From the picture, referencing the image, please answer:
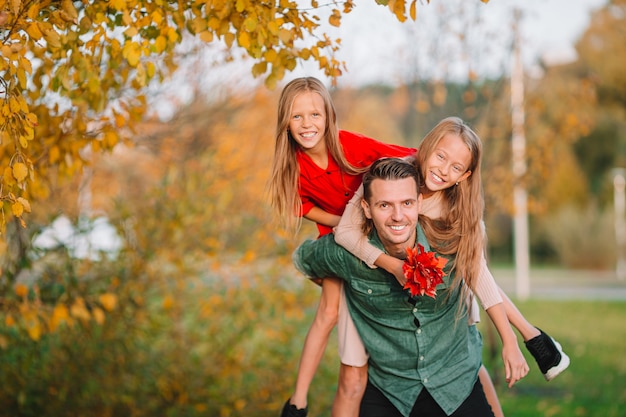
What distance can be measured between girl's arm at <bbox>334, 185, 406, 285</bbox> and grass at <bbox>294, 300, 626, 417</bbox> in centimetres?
341

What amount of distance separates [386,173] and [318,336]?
961 millimetres

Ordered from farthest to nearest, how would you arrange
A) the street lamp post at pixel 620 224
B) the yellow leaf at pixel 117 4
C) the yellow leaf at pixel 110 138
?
the street lamp post at pixel 620 224 < the yellow leaf at pixel 110 138 < the yellow leaf at pixel 117 4

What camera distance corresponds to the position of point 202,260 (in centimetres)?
657

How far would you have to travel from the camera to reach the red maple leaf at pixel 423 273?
318 cm

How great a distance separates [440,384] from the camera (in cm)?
359

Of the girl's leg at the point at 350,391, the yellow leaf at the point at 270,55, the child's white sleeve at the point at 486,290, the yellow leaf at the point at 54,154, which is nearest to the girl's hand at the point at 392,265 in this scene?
the child's white sleeve at the point at 486,290

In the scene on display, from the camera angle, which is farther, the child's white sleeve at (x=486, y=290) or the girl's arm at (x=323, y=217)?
the girl's arm at (x=323, y=217)

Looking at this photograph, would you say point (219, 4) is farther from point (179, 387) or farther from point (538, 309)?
point (538, 309)

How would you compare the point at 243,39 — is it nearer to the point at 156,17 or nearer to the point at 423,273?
the point at 156,17

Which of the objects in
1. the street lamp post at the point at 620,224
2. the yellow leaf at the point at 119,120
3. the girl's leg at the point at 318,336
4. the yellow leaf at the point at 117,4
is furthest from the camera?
the street lamp post at the point at 620,224

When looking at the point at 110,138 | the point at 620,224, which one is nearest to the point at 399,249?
the point at 110,138

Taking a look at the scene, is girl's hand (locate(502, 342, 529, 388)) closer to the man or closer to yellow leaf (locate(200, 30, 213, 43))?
the man

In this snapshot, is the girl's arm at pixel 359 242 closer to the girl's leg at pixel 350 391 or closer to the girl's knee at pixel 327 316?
the girl's knee at pixel 327 316

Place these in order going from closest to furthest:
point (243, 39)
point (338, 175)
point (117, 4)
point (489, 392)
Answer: point (117, 4), point (243, 39), point (489, 392), point (338, 175)
